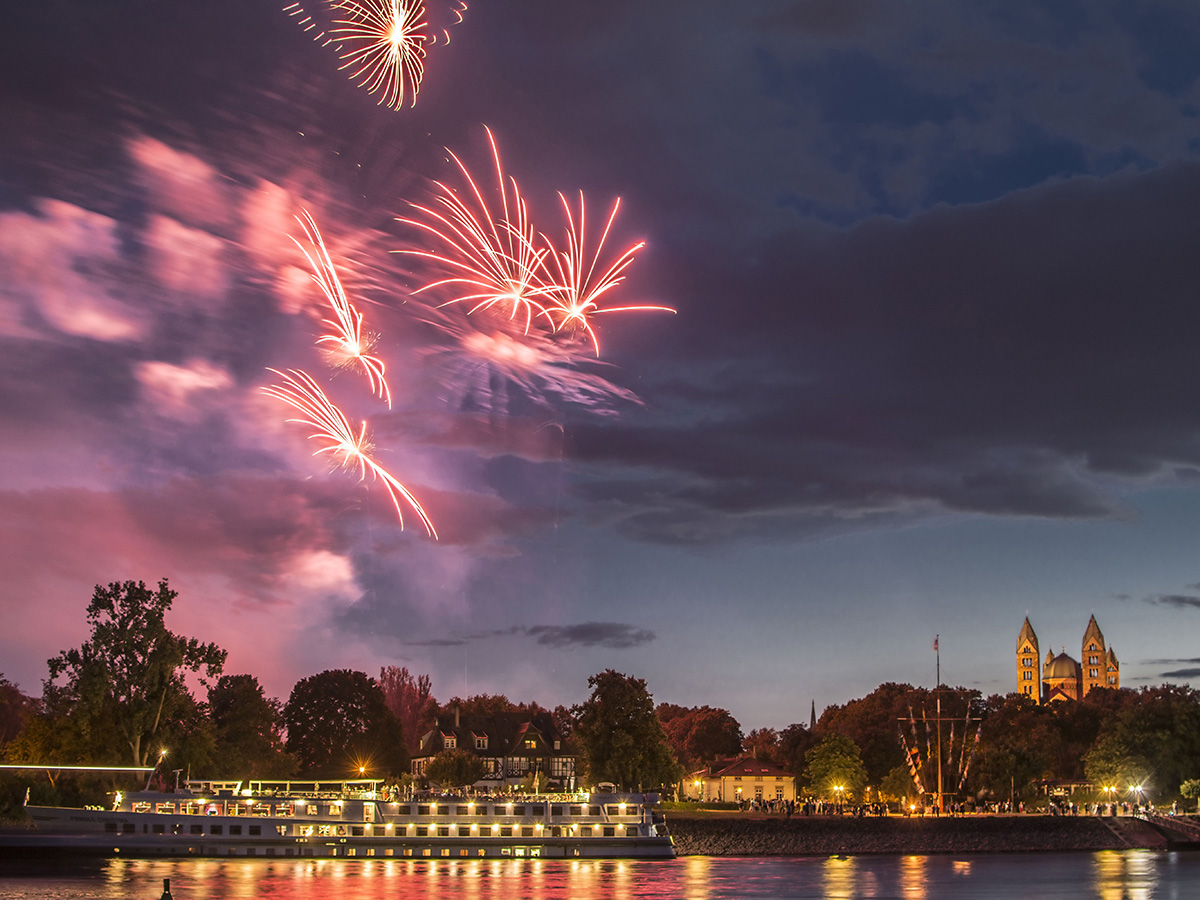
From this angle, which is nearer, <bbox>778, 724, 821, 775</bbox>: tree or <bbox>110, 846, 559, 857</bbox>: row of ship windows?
<bbox>110, 846, 559, 857</bbox>: row of ship windows

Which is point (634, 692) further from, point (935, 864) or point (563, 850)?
point (935, 864)

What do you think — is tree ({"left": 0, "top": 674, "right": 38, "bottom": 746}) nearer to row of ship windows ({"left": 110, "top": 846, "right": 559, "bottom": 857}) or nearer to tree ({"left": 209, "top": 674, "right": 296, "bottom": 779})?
tree ({"left": 209, "top": 674, "right": 296, "bottom": 779})

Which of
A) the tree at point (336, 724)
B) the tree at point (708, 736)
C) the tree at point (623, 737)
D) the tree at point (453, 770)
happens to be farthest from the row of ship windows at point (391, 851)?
the tree at point (708, 736)

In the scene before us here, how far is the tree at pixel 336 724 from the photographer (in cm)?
14225

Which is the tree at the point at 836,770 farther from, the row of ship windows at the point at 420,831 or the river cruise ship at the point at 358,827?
the row of ship windows at the point at 420,831

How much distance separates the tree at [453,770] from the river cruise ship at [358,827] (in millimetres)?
36488

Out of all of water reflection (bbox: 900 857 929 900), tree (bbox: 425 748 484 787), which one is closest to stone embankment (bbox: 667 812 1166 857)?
water reflection (bbox: 900 857 929 900)

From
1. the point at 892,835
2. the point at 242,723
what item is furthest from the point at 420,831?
the point at 892,835

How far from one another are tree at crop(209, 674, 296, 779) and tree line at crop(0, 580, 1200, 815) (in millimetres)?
161

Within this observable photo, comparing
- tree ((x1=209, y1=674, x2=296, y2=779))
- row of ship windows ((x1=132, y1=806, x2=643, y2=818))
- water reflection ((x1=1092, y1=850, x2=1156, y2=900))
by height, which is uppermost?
tree ((x1=209, y1=674, x2=296, y2=779))

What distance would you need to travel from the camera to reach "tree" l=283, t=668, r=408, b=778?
142m

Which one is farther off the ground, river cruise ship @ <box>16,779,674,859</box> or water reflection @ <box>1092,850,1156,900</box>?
river cruise ship @ <box>16,779,674,859</box>

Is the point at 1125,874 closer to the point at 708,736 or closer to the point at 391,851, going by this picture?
the point at 391,851

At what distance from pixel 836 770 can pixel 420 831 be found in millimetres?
49563
